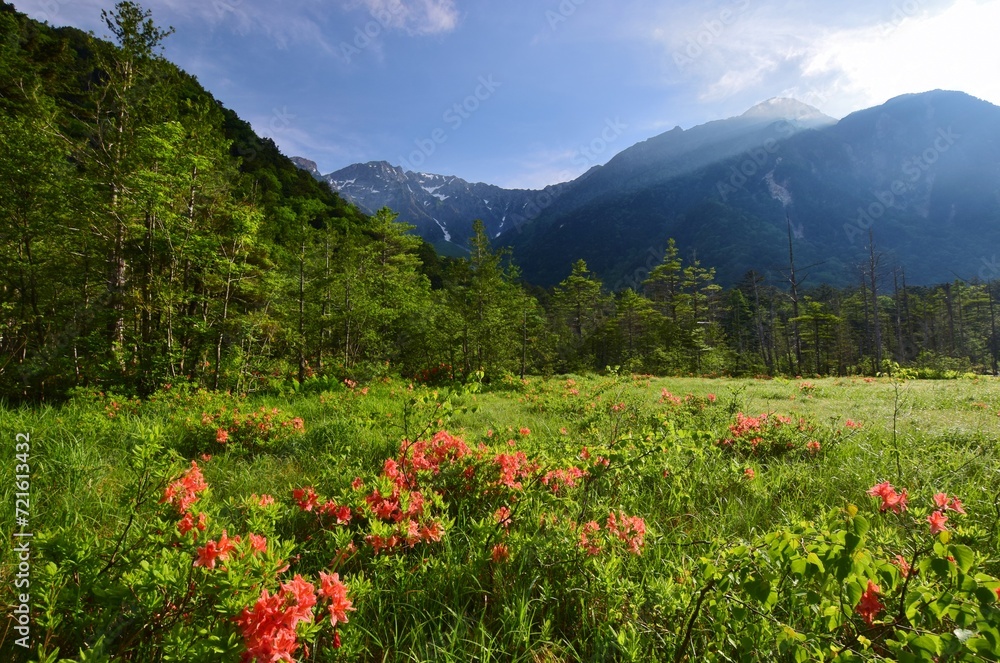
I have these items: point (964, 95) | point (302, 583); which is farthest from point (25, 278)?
point (964, 95)

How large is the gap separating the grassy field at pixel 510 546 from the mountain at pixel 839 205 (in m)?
137

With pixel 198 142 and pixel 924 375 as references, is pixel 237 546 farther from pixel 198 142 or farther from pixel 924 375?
pixel 924 375

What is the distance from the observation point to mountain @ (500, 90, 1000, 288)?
5221 inches

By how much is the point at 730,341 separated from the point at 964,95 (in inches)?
9439

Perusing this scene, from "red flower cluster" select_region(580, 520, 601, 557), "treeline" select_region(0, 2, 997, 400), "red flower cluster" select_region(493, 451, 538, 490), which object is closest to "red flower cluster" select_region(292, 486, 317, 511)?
"red flower cluster" select_region(493, 451, 538, 490)

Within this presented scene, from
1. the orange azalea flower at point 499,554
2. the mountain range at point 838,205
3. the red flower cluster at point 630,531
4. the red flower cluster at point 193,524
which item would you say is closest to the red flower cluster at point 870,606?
the red flower cluster at point 630,531

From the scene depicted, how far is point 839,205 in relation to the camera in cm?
15600

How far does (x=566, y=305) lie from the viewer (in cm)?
4122

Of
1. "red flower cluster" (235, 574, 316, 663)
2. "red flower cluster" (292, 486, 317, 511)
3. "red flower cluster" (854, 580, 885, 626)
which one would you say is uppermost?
"red flower cluster" (235, 574, 316, 663)

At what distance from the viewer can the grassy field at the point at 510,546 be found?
1179mm

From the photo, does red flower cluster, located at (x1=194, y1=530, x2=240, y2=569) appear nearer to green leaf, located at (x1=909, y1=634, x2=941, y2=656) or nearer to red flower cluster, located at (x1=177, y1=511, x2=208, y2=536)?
red flower cluster, located at (x1=177, y1=511, x2=208, y2=536)

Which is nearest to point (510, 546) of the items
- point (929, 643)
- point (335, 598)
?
point (335, 598)

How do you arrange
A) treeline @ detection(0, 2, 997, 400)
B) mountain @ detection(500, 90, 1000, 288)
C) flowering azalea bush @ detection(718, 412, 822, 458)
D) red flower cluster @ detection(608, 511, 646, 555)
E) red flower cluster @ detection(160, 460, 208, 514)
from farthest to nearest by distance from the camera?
1. mountain @ detection(500, 90, 1000, 288)
2. treeline @ detection(0, 2, 997, 400)
3. flowering azalea bush @ detection(718, 412, 822, 458)
4. red flower cluster @ detection(608, 511, 646, 555)
5. red flower cluster @ detection(160, 460, 208, 514)

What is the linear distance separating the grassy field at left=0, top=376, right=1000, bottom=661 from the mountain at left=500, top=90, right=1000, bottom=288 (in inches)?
5381
